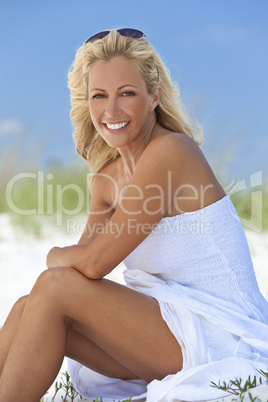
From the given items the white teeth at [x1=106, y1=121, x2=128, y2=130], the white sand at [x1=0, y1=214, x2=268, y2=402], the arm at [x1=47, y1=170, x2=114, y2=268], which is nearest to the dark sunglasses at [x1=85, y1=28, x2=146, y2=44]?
the white teeth at [x1=106, y1=121, x2=128, y2=130]

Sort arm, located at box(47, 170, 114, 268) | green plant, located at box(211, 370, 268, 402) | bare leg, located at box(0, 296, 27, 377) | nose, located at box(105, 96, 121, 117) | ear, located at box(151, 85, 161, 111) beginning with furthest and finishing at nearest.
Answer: arm, located at box(47, 170, 114, 268) < ear, located at box(151, 85, 161, 111) < nose, located at box(105, 96, 121, 117) < bare leg, located at box(0, 296, 27, 377) < green plant, located at box(211, 370, 268, 402)

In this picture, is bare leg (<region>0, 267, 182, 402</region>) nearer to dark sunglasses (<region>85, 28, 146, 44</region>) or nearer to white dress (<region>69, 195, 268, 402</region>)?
white dress (<region>69, 195, 268, 402</region>)

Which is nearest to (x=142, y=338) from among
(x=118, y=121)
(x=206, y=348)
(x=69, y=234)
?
(x=206, y=348)

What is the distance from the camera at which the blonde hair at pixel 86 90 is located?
2.73m

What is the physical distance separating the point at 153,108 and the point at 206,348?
3.78 ft

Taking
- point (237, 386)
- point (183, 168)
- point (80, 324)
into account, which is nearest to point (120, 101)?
point (183, 168)

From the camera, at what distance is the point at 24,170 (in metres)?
8.34

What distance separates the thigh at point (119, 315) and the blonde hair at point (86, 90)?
0.95 m

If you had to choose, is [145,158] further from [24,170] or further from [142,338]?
[24,170]

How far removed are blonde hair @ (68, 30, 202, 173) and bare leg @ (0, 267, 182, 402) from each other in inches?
37.9

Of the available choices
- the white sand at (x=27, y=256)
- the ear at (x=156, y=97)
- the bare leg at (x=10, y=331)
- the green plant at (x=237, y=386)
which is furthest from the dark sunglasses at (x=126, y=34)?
the white sand at (x=27, y=256)

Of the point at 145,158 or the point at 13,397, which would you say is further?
the point at 145,158

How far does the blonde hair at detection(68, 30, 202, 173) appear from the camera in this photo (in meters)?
2.73

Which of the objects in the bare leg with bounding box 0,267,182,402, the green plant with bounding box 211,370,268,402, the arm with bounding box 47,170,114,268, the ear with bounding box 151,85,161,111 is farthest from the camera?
the arm with bounding box 47,170,114,268
